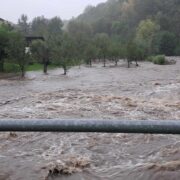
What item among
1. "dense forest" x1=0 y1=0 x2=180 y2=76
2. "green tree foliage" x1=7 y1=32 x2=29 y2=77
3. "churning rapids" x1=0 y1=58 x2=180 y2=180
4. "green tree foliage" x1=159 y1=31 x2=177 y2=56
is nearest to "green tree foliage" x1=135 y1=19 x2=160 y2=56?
"dense forest" x1=0 y1=0 x2=180 y2=76

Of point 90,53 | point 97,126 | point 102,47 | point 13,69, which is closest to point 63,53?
point 13,69

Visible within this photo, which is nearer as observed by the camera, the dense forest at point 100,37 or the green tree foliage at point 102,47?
the dense forest at point 100,37

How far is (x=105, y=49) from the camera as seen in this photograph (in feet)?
152

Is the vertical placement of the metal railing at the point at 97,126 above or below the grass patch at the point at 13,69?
above

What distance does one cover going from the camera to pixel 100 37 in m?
52.4

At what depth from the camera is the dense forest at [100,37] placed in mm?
30066

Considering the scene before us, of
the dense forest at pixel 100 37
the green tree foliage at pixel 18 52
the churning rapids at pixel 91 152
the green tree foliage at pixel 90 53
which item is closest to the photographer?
the churning rapids at pixel 91 152

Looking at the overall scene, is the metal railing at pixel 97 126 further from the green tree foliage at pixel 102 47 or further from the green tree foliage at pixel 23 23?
the green tree foliage at pixel 23 23

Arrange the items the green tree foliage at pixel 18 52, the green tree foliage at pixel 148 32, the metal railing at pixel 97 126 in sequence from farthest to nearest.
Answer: the green tree foliage at pixel 148 32, the green tree foliage at pixel 18 52, the metal railing at pixel 97 126

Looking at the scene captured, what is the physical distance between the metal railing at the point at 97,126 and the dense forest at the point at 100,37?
85.0ft

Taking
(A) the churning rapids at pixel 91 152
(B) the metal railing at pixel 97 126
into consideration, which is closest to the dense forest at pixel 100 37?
(A) the churning rapids at pixel 91 152

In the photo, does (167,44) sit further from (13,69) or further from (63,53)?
(13,69)

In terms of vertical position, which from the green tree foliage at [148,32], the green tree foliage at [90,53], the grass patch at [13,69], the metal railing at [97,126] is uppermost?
the green tree foliage at [148,32]

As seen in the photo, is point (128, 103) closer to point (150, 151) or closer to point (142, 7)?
point (150, 151)
